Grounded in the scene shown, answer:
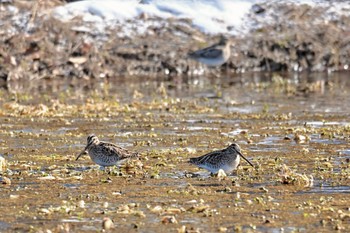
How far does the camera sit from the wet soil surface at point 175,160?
11.2 metres

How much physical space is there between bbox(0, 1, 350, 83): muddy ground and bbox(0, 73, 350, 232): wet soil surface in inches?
146

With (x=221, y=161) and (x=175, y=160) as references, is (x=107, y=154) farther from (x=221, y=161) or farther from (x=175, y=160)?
(x=221, y=161)

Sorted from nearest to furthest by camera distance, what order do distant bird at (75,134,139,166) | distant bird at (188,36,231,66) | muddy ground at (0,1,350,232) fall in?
muddy ground at (0,1,350,232) < distant bird at (75,134,139,166) < distant bird at (188,36,231,66)

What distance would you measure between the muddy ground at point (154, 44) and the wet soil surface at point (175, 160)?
3714 millimetres

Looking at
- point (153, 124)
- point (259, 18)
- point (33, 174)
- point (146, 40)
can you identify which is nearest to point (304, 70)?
point (259, 18)

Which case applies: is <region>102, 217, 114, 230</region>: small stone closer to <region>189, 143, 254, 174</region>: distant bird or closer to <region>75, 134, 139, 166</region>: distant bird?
<region>189, 143, 254, 174</region>: distant bird

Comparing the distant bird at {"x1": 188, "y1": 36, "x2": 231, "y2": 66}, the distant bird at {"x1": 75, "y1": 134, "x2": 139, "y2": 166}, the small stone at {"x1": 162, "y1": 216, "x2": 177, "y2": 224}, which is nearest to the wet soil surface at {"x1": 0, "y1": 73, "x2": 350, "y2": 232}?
the small stone at {"x1": 162, "y1": 216, "x2": 177, "y2": 224}

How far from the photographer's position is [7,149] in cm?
1741

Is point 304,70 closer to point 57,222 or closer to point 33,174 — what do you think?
point 33,174

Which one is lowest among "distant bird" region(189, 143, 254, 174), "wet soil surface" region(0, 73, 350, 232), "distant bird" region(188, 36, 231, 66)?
"wet soil surface" region(0, 73, 350, 232)

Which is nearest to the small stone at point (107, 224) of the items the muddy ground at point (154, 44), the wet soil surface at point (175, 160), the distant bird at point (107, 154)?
the wet soil surface at point (175, 160)

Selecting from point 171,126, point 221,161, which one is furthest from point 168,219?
point 171,126

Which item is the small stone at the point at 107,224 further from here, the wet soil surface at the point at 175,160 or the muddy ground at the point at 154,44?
the muddy ground at the point at 154,44

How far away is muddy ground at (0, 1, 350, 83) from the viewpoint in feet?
111
